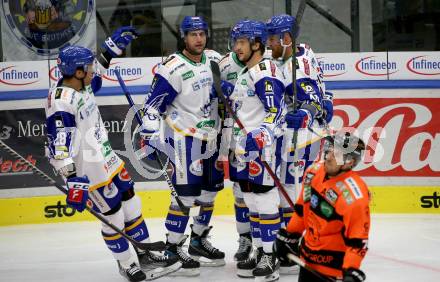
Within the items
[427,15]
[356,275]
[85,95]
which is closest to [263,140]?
[85,95]

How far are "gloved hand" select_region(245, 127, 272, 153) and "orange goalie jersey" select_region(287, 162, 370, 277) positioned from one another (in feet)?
3.78

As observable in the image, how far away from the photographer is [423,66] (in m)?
7.34

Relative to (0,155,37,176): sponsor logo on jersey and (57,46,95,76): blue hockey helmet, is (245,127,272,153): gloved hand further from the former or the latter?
(0,155,37,176): sponsor logo on jersey

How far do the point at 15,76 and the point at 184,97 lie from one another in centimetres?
235

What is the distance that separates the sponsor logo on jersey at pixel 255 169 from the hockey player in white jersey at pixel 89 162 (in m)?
0.75

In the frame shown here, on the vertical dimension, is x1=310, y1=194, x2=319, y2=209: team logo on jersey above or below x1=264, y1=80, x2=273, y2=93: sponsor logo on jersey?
below

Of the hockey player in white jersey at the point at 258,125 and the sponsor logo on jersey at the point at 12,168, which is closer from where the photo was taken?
the hockey player in white jersey at the point at 258,125

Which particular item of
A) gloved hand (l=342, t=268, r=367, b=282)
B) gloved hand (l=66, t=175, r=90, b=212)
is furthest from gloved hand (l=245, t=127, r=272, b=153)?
gloved hand (l=342, t=268, r=367, b=282)

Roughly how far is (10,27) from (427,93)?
3.64 metres

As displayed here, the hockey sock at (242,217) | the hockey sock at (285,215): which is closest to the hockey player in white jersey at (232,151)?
the hockey sock at (242,217)

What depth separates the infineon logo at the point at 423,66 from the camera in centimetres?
732

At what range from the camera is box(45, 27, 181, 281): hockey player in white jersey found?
4.82 m

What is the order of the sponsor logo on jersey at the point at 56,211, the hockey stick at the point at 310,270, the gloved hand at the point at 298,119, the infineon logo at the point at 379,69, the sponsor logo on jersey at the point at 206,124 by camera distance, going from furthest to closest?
the infineon logo at the point at 379,69 < the sponsor logo on jersey at the point at 56,211 < the sponsor logo on jersey at the point at 206,124 < the gloved hand at the point at 298,119 < the hockey stick at the point at 310,270

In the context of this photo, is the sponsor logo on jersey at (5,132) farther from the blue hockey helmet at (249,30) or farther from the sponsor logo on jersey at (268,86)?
the sponsor logo on jersey at (268,86)
